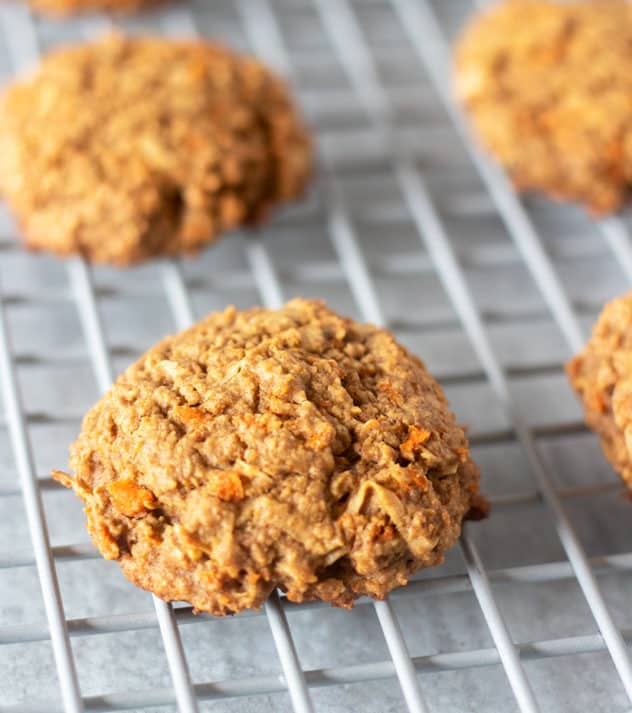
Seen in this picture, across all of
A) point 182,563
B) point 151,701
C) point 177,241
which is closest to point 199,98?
point 177,241

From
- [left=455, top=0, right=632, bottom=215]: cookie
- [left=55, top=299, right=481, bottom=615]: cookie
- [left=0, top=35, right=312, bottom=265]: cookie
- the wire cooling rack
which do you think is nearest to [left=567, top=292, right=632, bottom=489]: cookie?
the wire cooling rack

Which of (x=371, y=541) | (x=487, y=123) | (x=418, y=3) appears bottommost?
(x=371, y=541)

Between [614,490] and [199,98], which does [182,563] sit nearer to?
[614,490]

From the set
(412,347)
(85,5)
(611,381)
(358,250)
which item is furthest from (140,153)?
(611,381)

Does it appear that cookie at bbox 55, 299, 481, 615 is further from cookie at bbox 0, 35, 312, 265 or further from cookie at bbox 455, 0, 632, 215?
cookie at bbox 455, 0, 632, 215

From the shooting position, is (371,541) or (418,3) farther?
(418,3)

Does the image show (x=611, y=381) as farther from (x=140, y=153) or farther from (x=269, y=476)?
(x=140, y=153)

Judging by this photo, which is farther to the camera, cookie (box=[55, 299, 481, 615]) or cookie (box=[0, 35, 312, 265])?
cookie (box=[0, 35, 312, 265])
